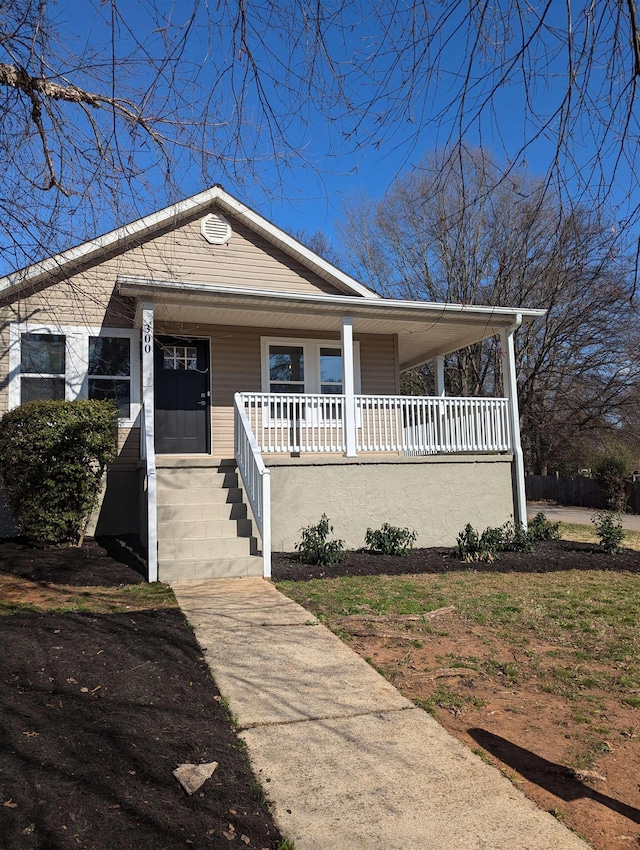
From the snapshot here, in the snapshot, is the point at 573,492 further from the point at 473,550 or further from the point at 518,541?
the point at 473,550

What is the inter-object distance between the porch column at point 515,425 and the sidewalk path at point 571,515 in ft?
19.6

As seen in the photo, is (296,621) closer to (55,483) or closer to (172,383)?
(55,483)

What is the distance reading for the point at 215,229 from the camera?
12.0 meters

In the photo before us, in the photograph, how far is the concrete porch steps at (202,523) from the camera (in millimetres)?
7625

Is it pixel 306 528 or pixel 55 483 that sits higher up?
pixel 55 483

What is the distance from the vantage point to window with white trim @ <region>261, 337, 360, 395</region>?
11961 mm

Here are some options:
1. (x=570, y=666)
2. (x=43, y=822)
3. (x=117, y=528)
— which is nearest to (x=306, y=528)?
(x=117, y=528)

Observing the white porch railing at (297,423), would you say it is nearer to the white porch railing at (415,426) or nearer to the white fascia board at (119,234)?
the white porch railing at (415,426)

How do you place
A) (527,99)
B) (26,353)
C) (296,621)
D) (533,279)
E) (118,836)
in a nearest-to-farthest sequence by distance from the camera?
(118,836) → (527,99) → (296,621) → (26,353) → (533,279)

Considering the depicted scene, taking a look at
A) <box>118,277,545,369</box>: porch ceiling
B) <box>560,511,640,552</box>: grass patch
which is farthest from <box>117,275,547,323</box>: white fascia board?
<box>560,511,640,552</box>: grass patch

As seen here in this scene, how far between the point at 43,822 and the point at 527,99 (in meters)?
3.95

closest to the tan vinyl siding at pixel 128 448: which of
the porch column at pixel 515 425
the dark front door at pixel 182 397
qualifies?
the dark front door at pixel 182 397

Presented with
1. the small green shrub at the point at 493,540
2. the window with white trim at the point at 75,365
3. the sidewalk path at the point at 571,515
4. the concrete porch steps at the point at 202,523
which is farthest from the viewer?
the sidewalk path at the point at 571,515

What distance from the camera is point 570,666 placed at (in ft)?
15.3
